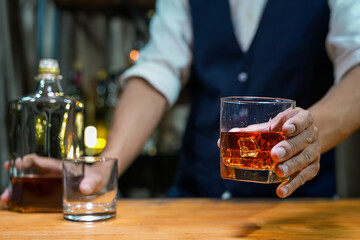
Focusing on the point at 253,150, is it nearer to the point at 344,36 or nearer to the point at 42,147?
the point at 42,147

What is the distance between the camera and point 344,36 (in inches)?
42.8

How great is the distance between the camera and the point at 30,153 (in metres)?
0.85

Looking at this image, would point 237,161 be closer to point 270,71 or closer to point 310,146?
point 310,146

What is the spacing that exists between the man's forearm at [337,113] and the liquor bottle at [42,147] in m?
0.55

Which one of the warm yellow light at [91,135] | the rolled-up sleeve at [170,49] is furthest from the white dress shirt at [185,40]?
the warm yellow light at [91,135]

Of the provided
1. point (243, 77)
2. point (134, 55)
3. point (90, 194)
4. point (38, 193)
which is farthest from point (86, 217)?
point (134, 55)

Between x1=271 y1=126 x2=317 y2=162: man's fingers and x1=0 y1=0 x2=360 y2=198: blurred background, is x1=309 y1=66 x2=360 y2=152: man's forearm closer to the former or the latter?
x1=271 y1=126 x2=317 y2=162: man's fingers

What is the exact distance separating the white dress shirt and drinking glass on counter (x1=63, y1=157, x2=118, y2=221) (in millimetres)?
519

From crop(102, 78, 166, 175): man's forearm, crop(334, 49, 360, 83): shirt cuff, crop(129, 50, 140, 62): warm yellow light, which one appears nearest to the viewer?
crop(334, 49, 360, 83): shirt cuff

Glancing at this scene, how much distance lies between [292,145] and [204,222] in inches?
9.3

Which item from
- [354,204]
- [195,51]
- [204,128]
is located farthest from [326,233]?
[195,51]

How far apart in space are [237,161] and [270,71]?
26.2 inches

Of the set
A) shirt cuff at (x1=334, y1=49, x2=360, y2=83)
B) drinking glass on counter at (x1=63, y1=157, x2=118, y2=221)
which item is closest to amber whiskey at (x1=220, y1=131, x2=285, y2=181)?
drinking glass on counter at (x1=63, y1=157, x2=118, y2=221)

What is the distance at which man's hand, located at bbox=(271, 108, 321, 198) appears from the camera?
0.63 m
